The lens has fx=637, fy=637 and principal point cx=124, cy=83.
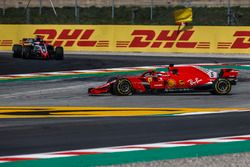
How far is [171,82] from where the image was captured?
19.2 meters

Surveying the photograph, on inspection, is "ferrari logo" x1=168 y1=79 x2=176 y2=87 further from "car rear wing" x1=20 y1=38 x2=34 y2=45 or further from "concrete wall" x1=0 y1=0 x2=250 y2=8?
"concrete wall" x1=0 y1=0 x2=250 y2=8

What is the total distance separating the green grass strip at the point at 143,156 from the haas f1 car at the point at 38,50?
2122 centimetres

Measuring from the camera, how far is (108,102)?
17.9m

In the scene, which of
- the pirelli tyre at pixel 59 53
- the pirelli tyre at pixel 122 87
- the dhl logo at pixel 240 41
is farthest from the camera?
the dhl logo at pixel 240 41

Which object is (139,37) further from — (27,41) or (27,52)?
(27,52)

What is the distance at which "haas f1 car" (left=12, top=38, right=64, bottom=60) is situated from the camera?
31.6m

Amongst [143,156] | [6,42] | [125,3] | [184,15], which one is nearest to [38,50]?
[6,42]

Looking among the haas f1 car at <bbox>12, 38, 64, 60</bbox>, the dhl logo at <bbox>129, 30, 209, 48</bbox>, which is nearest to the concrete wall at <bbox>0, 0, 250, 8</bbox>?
the dhl logo at <bbox>129, 30, 209, 48</bbox>

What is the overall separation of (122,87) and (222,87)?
10.1 feet

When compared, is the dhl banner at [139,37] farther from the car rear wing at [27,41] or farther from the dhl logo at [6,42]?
the car rear wing at [27,41]

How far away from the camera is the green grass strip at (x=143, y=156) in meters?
9.61

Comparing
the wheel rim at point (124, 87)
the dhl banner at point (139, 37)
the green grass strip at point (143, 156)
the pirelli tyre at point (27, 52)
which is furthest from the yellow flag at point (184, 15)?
the green grass strip at point (143, 156)

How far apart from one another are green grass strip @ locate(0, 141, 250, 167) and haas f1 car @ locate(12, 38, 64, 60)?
69.6ft

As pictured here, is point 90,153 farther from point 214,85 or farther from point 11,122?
point 214,85
